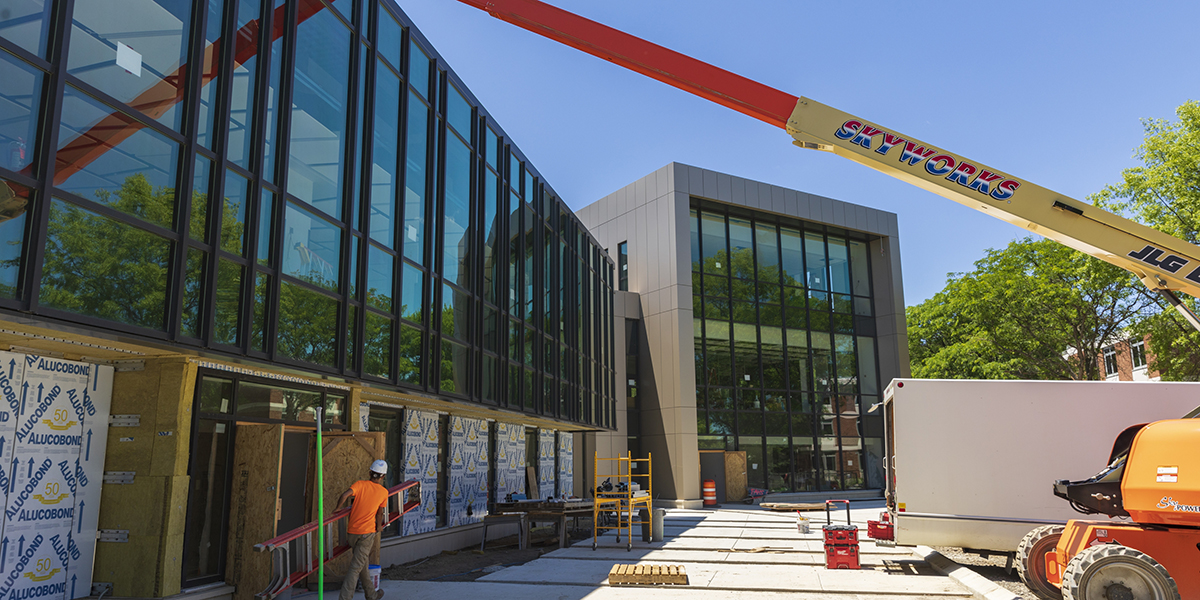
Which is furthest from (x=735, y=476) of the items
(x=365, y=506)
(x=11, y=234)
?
(x=11, y=234)

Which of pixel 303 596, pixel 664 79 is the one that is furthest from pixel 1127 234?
pixel 303 596

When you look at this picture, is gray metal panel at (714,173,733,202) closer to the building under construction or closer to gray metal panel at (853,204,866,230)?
gray metal panel at (853,204,866,230)

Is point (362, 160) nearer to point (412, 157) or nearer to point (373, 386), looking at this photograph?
point (412, 157)

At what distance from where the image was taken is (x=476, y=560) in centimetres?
1558

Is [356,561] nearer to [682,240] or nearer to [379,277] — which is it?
[379,277]

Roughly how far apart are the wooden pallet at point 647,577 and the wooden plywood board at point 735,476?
21309 millimetres

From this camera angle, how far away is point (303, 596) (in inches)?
432

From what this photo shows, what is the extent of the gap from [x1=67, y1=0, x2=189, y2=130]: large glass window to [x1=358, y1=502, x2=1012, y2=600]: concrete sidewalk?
7.45 m

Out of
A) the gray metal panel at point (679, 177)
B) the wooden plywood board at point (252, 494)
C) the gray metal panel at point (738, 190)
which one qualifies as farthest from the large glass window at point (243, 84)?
the gray metal panel at point (738, 190)

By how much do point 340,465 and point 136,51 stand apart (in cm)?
668

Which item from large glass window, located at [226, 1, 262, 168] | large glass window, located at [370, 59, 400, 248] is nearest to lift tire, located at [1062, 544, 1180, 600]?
large glass window, located at [370, 59, 400, 248]

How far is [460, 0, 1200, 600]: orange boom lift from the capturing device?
29.5 ft

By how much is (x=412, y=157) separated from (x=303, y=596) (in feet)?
25.9

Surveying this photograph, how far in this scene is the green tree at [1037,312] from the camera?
104ft
